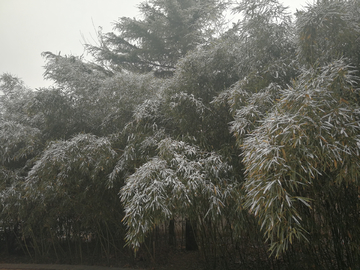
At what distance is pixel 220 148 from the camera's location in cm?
333

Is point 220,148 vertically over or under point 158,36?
under

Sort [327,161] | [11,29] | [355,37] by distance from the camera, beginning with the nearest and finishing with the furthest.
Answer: [327,161]
[355,37]
[11,29]

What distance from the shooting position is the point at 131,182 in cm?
269

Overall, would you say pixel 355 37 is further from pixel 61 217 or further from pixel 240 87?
pixel 61 217

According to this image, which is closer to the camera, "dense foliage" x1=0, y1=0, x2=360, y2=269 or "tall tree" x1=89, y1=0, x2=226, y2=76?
"dense foliage" x1=0, y1=0, x2=360, y2=269

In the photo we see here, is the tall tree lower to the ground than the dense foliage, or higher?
higher

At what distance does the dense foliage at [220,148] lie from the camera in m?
1.97

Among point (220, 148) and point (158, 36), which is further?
point (158, 36)

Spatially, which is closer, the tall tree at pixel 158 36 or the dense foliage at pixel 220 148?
the dense foliage at pixel 220 148

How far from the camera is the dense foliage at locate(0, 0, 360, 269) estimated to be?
6.46 feet

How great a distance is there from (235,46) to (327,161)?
2.07 metres

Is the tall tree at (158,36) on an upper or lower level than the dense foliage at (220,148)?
upper

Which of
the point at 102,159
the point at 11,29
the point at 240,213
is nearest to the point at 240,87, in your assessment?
the point at 240,213

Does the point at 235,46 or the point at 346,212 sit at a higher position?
the point at 235,46
